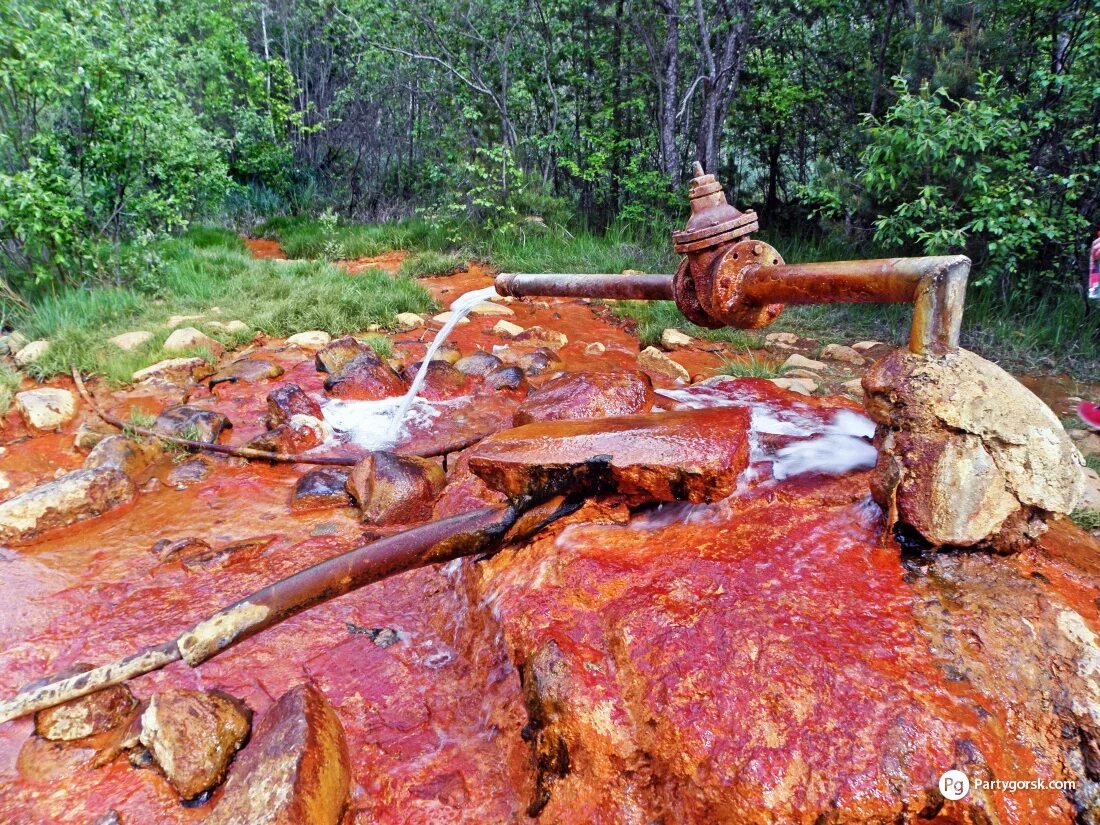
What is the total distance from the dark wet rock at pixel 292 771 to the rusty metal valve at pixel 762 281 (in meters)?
1.68

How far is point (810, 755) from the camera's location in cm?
129

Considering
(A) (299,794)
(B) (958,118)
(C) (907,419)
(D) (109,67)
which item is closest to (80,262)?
(D) (109,67)

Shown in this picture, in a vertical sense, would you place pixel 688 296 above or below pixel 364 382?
above

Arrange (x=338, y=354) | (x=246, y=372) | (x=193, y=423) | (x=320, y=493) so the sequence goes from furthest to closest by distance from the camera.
Result: (x=338, y=354) → (x=246, y=372) → (x=193, y=423) → (x=320, y=493)

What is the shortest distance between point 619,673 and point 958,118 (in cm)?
454

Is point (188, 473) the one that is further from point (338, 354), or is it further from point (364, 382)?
point (338, 354)

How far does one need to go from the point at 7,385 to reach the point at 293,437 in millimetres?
2135

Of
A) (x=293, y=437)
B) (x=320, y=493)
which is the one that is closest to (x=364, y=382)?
(x=293, y=437)

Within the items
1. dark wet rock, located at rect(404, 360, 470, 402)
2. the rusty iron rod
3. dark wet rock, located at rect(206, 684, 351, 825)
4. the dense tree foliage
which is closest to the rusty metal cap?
the rusty iron rod

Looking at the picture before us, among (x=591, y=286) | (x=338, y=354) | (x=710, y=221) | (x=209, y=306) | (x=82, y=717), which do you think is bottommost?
(x=82, y=717)

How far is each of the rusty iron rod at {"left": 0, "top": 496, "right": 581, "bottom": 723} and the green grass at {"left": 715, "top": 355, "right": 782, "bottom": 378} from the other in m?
2.66

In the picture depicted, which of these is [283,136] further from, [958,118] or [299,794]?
[299,794]

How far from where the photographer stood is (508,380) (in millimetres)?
4309

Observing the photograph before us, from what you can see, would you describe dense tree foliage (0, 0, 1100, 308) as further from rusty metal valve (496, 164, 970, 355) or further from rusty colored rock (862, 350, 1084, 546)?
rusty colored rock (862, 350, 1084, 546)
